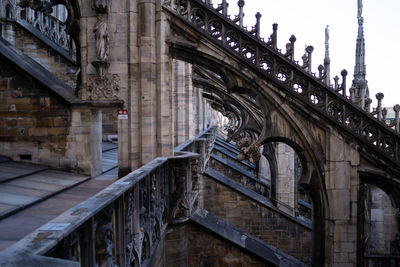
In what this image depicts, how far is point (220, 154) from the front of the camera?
20562 mm

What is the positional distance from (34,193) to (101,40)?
3025mm

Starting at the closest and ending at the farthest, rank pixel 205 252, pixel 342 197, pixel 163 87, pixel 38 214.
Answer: pixel 38 214 → pixel 342 197 → pixel 163 87 → pixel 205 252

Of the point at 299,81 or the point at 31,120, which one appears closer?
the point at 299,81

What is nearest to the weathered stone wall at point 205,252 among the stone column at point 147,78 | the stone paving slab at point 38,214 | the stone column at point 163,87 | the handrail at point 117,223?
the handrail at point 117,223

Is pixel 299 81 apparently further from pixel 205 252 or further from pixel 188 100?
pixel 188 100

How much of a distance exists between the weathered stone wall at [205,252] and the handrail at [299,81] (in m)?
2.96

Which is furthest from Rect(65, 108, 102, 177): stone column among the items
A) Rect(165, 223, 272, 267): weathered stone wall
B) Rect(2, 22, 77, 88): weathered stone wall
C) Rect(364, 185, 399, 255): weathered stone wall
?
Rect(364, 185, 399, 255): weathered stone wall

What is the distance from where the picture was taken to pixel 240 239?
24.4ft

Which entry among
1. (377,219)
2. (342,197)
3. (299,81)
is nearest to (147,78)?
(299,81)

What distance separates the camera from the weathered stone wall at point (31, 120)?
6.77m

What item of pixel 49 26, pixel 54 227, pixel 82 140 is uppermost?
pixel 49 26

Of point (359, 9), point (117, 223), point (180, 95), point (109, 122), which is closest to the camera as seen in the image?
point (117, 223)

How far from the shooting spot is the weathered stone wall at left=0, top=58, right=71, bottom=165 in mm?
6766

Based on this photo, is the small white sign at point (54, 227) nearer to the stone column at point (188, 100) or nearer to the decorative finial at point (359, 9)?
the stone column at point (188, 100)
